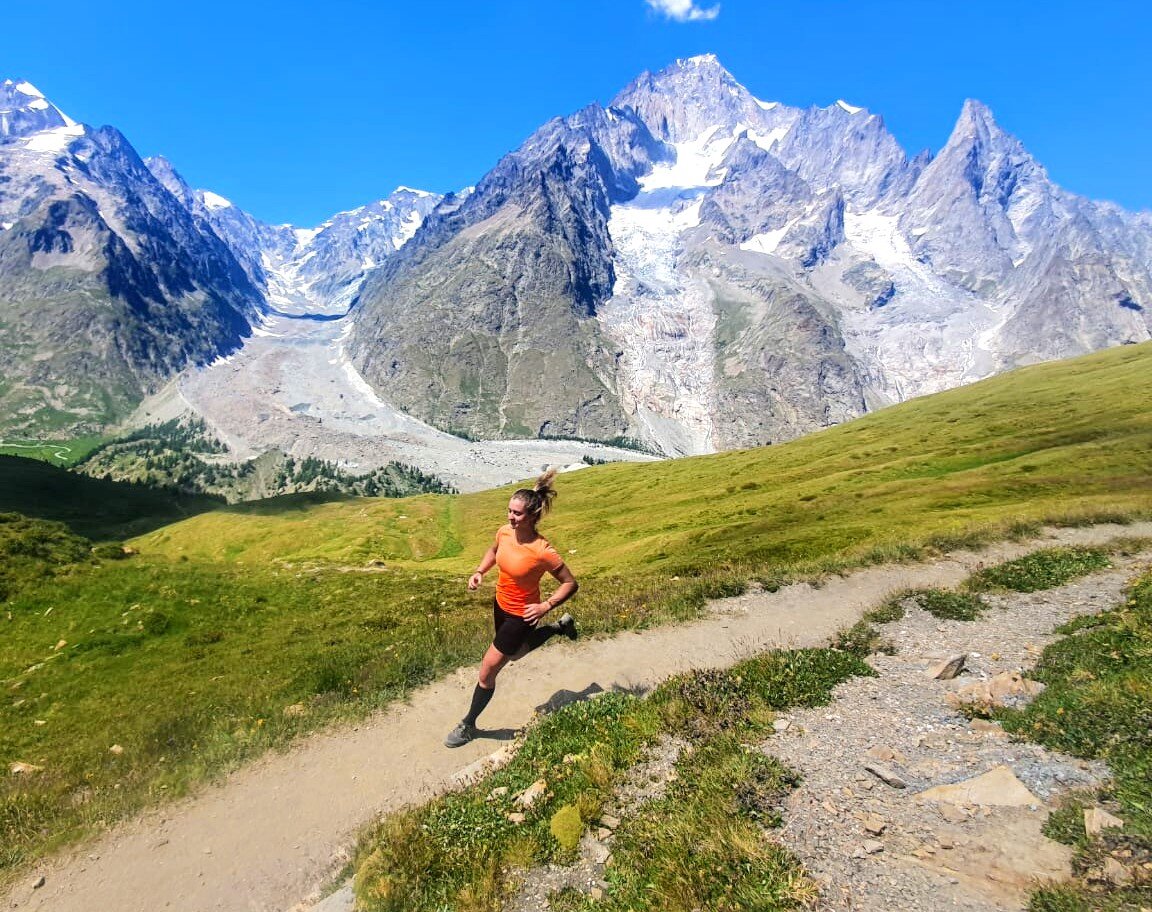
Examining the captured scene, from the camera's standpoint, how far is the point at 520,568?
1239 cm

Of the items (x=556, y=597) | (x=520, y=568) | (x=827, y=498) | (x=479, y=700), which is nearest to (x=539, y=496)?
(x=520, y=568)

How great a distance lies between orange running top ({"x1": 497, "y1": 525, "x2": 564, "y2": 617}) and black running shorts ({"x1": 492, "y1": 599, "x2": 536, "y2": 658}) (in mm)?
170

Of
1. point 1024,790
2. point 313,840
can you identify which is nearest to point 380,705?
point 313,840

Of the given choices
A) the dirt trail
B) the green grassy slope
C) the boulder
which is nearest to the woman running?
the dirt trail

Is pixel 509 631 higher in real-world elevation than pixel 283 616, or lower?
higher

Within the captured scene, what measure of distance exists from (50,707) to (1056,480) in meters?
73.8

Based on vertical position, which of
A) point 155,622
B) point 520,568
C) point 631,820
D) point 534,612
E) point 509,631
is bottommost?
point 155,622

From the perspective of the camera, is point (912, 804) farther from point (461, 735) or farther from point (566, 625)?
point (461, 735)

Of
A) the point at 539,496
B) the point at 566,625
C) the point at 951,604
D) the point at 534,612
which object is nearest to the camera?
the point at 534,612

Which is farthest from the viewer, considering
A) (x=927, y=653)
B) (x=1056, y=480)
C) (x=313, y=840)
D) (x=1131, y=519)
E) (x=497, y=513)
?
(x=497, y=513)

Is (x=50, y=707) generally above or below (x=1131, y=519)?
below

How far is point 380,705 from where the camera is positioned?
52.2 feet

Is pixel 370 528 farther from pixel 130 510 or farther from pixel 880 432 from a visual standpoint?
pixel 130 510

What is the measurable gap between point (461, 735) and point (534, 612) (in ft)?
13.5
